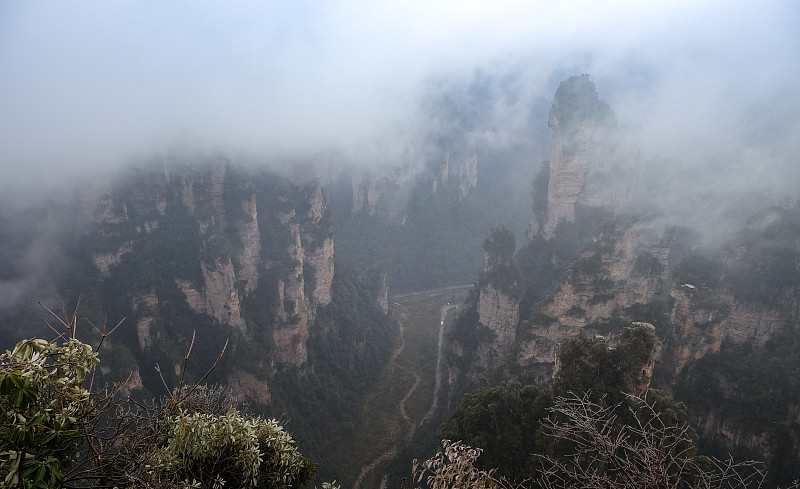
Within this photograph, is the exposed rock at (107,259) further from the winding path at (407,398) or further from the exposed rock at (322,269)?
the winding path at (407,398)

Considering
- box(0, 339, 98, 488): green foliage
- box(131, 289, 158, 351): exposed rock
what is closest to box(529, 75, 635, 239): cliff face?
box(131, 289, 158, 351): exposed rock

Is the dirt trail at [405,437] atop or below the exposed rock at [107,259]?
below

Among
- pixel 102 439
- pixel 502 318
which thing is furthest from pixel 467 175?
pixel 102 439

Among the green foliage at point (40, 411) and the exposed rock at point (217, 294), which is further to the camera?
the exposed rock at point (217, 294)

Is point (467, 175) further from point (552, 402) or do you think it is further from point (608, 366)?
point (552, 402)

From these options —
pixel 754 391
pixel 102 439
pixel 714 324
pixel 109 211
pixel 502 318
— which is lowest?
pixel 502 318

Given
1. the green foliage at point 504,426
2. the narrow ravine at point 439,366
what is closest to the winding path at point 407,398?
the narrow ravine at point 439,366

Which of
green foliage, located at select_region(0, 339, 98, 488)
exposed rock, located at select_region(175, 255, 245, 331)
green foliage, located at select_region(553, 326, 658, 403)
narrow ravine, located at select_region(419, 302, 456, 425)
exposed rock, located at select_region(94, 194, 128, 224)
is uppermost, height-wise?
green foliage, located at select_region(0, 339, 98, 488)

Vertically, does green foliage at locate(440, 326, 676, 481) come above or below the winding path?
above

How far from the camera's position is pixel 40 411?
15.9 ft

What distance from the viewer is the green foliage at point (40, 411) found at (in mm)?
4457

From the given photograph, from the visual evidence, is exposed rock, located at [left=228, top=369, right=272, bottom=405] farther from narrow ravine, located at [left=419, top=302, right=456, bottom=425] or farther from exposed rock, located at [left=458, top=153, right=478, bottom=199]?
exposed rock, located at [left=458, top=153, right=478, bottom=199]

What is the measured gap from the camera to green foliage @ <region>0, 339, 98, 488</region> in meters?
4.46

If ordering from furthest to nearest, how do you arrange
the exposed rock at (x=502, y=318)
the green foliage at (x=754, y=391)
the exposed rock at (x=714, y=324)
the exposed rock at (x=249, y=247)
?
the exposed rock at (x=249, y=247)
the exposed rock at (x=502, y=318)
the exposed rock at (x=714, y=324)
the green foliage at (x=754, y=391)
